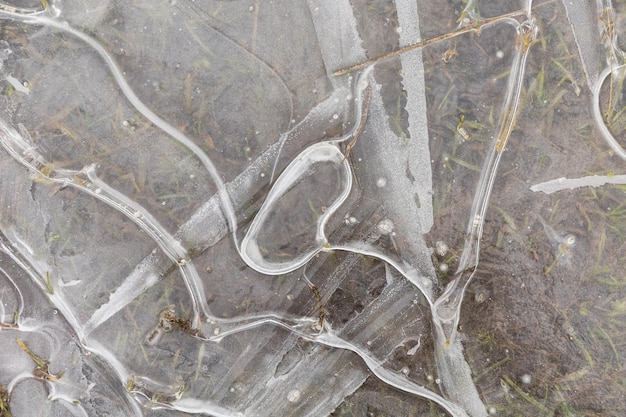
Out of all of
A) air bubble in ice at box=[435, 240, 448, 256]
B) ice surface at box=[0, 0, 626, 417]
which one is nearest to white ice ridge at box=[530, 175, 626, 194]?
ice surface at box=[0, 0, 626, 417]

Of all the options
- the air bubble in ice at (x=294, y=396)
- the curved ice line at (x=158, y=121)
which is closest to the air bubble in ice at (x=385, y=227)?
the curved ice line at (x=158, y=121)

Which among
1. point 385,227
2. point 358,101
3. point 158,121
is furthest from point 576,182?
point 158,121

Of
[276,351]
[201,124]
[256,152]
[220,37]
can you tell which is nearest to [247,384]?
[276,351]

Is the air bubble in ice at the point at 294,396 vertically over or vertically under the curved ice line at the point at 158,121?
under

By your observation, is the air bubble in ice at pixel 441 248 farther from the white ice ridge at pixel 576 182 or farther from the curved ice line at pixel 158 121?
the curved ice line at pixel 158 121

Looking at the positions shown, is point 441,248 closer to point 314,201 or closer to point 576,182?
point 314,201

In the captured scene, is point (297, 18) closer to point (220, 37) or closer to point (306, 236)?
point (220, 37)

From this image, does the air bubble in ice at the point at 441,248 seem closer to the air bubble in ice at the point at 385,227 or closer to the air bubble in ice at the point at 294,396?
the air bubble in ice at the point at 385,227

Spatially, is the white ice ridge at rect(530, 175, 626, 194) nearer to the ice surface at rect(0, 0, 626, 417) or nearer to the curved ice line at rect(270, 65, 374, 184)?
the ice surface at rect(0, 0, 626, 417)

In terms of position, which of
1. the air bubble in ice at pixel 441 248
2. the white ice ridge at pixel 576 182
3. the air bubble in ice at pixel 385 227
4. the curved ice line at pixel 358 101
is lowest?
the air bubble in ice at pixel 441 248
